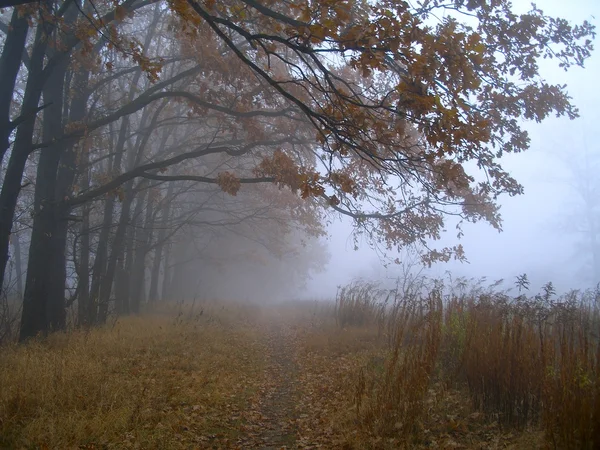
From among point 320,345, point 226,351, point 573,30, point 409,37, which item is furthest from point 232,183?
point 573,30

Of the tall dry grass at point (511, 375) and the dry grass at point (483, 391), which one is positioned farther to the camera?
the dry grass at point (483, 391)

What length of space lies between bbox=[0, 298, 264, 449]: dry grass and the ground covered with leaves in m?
0.02

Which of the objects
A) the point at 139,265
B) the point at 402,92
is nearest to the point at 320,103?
the point at 402,92

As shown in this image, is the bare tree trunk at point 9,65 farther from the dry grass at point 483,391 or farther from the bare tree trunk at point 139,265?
the bare tree trunk at point 139,265

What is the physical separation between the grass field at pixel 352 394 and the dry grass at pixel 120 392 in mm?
19

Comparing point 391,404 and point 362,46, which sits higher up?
point 362,46

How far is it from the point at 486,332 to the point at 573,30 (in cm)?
618

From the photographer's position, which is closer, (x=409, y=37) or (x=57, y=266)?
(x=409, y=37)

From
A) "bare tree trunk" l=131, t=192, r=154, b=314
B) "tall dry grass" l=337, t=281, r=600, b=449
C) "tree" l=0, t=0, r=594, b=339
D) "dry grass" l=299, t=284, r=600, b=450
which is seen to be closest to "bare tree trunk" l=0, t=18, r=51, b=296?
"tree" l=0, t=0, r=594, b=339

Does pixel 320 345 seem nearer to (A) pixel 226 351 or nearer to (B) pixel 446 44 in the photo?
(A) pixel 226 351

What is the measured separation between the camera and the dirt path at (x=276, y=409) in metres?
5.11

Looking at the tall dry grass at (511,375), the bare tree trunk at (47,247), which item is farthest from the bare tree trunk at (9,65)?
the tall dry grass at (511,375)

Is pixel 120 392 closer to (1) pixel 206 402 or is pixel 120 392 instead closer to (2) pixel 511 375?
(1) pixel 206 402

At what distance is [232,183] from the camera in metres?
8.99
